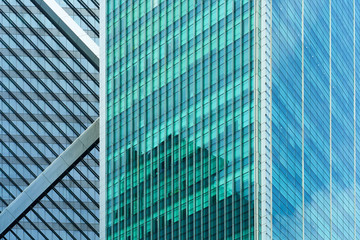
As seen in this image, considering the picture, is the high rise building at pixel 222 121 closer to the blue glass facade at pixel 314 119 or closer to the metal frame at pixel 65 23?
the blue glass facade at pixel 314 119

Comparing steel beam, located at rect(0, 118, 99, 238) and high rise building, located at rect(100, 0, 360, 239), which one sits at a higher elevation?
steel beam, located at rect(0, 118, 99, 238)

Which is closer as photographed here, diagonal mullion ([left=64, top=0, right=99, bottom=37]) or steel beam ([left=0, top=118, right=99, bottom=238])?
steel beam ([left=0, top=118, right=99, bottom=238])

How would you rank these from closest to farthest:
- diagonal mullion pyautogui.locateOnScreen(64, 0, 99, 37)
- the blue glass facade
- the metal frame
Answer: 1. the blue glass facade
2. the metal frame
3. diagonal mullion pyautogui.locateOnScreen(64, 0, 99, 37)

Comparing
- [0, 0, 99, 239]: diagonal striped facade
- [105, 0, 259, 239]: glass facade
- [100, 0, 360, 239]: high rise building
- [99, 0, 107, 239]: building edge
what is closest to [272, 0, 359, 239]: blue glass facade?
[100, 0, 360, 239]: high rise building

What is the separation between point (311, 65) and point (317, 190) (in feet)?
37.7

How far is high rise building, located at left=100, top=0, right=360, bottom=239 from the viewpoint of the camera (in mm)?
86812

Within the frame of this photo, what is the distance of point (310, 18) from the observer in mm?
100750

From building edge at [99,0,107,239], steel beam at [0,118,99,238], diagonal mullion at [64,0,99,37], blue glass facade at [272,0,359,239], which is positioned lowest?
blue glass facade at [272,0,359,239]

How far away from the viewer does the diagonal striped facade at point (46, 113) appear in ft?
399

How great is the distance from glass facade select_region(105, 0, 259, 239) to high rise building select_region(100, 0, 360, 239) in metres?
0.11

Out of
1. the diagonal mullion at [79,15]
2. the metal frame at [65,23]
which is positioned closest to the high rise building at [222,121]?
the metal frame at [65,23]

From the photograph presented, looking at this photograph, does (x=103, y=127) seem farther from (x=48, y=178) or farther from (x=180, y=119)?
(x=48, y=178)

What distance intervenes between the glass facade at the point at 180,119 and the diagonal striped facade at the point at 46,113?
63.5 ft

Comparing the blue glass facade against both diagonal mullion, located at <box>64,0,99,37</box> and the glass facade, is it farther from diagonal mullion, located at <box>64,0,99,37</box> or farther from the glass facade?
diagonal mullion, located at <box>64,0,99,37</box>
